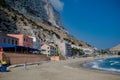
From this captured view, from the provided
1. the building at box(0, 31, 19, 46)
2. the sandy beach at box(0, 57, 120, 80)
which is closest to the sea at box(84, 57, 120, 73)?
the sandy beach at box(0, 57, 120, 80)

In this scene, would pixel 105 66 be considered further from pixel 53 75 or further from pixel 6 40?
pixel 53 75

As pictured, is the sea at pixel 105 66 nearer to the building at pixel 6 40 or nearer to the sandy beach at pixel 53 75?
the sandy beach at pixel 53 75

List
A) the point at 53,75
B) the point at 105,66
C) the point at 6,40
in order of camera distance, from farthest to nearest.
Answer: the point at 105,66
the point at 6,40
the point at 53,75

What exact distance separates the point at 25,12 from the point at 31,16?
7.04 meters

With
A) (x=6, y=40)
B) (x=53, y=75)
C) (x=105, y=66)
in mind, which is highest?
(x=6, y=40)

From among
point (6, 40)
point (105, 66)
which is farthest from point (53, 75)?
point (105, 66)

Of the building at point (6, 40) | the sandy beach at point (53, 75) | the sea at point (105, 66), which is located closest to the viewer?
the sandy beach at point (53, 75)

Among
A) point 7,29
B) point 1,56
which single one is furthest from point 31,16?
point 1,56

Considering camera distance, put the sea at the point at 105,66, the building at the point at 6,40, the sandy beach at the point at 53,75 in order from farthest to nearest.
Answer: the building at the point at 6,40
the sea at the point at 105,66
the sandy beach at the point at 53,75

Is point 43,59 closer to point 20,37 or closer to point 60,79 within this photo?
point 20,37

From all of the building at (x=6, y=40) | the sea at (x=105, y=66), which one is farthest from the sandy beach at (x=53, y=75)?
the building at (x=6, y=40)

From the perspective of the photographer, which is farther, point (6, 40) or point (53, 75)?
point (6, 40)

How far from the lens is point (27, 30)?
417ft

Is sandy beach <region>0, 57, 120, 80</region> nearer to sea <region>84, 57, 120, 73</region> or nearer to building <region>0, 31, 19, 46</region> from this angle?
sea <region>84, 57, 120, 73</region>
